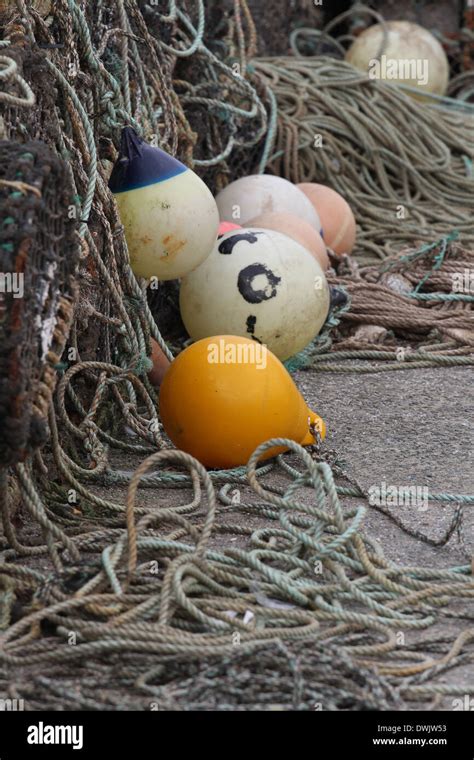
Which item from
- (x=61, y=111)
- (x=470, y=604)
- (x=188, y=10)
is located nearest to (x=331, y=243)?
(x=188, y=10)

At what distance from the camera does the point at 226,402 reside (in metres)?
3.72

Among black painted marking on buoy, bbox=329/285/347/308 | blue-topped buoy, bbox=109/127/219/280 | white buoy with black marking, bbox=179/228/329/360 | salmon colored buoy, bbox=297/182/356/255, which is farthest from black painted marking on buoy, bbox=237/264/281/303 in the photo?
salmon colored buoy, bbox=297/182/356/255

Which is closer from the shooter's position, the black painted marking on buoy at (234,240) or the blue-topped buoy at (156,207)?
the blue-topped buoy at (156,207)

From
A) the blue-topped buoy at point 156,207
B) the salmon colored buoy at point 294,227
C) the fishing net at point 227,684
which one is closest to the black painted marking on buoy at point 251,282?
the blue-topped buoy at point 156,207

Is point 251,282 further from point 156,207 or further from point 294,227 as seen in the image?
point 294,227

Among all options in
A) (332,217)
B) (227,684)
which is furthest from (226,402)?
(332,217)

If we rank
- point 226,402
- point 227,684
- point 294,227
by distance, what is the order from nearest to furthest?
point 227,684 → point 226,402 → point 294,227

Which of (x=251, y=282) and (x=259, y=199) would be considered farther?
(x=259, y=199)

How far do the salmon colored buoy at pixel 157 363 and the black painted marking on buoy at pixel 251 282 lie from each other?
37 cm

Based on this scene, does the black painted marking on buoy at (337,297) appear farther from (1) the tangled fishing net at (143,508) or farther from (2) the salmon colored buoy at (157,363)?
(2) the salmon colored buoy at (157,363)

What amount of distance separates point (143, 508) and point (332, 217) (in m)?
2.99

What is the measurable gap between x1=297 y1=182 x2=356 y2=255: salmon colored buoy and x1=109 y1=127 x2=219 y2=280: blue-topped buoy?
1.88 meters

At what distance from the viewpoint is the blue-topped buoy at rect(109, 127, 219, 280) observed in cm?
415

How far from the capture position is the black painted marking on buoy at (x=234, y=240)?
15.1 ft
